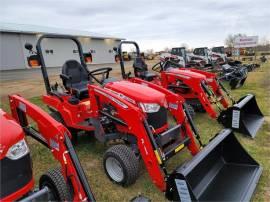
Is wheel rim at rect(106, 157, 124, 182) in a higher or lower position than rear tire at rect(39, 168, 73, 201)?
lower

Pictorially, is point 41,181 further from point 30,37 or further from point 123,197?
point 30,37

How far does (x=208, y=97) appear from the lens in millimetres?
6273

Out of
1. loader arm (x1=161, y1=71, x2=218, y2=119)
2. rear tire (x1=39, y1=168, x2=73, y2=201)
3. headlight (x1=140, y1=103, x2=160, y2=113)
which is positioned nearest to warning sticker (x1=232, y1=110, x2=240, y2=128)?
loader arm (x1=161, y1=71, x2=218, y2=119)

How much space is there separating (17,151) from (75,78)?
9.66 feet

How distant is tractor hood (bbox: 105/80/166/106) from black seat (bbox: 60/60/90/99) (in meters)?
0.85

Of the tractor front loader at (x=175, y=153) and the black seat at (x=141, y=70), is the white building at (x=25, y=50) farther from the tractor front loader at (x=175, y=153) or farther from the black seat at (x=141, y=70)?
the tractor front loader at (x=175, y=153)

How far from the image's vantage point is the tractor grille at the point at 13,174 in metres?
2.08

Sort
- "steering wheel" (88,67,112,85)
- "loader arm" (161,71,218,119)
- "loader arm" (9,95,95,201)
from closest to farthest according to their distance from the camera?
"loader arm" (9,95,95,201) → "steering wheel" (88,67,112,85) → "loader arm" (161,71,218,119)

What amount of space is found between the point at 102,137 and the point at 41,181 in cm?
127

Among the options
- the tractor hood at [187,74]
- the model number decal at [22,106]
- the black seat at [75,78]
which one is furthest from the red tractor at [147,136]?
the tractor hood at [187,74]

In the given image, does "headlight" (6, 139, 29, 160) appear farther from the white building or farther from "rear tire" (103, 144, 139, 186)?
the white building

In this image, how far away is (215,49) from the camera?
24.2 m

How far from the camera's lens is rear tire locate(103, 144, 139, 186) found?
329cm

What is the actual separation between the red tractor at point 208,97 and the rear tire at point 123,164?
2.65m
